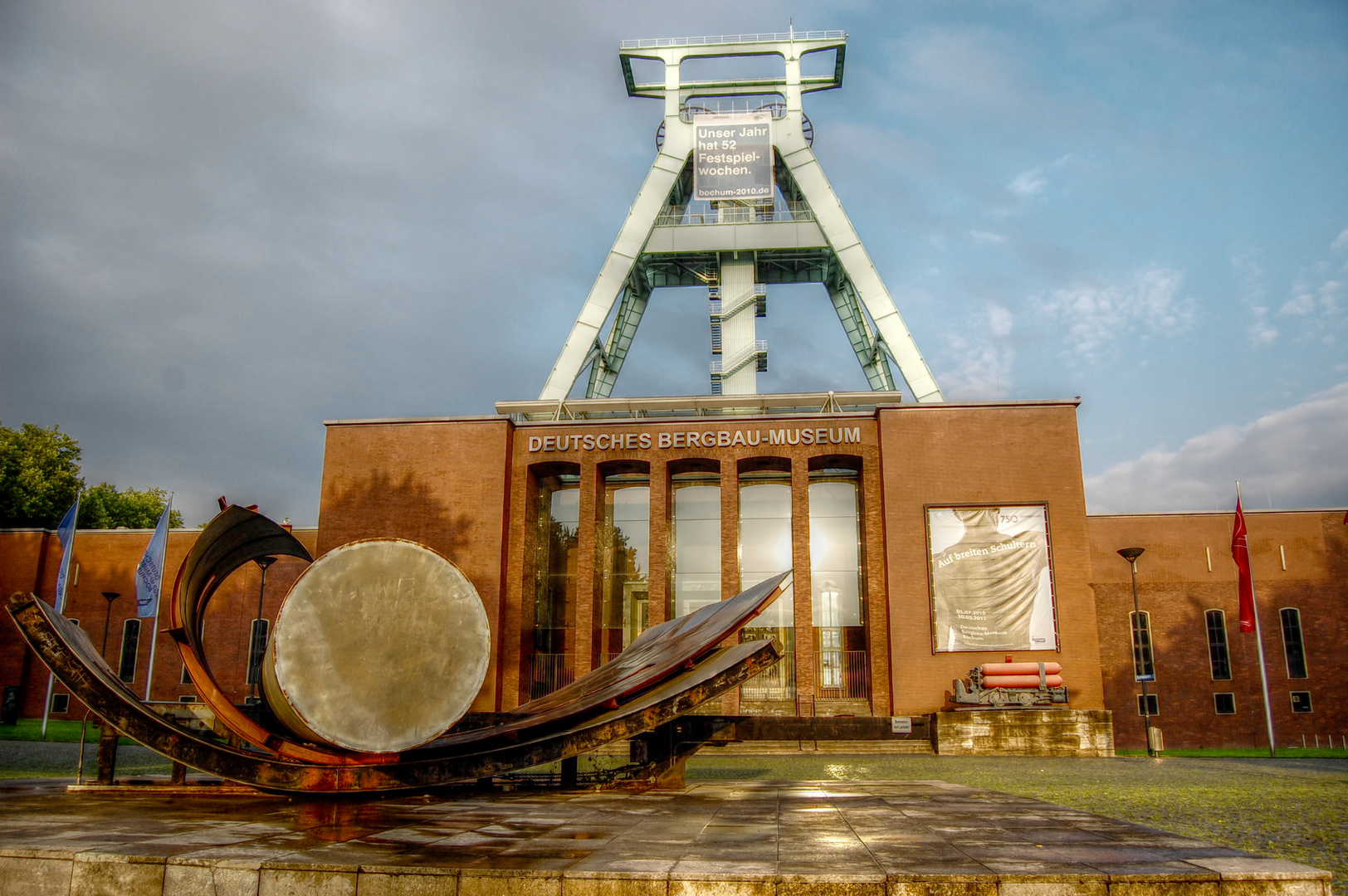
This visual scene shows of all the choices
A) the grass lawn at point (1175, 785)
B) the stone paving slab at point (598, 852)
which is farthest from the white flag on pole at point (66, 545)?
the stone paving slab at point (598, 852)

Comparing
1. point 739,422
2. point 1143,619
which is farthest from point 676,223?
point 1143,619

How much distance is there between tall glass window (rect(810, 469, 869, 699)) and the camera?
24609mm

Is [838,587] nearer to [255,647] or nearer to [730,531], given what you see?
[730,531]

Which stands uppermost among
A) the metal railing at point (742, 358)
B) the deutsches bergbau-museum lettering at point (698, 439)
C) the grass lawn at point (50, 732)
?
the metal railing at point (742, 358)

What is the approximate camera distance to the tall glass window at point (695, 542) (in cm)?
2633

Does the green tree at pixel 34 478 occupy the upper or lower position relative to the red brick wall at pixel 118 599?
upper

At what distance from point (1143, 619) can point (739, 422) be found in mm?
16232

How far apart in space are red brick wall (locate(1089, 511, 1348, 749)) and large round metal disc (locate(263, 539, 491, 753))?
27.5 metres

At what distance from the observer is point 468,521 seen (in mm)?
25500

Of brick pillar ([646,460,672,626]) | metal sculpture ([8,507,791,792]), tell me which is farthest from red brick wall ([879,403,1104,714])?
metal sculpture ([8,507,791,792])

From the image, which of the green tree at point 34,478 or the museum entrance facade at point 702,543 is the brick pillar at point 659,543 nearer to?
the museum entrance facade at point 702,543

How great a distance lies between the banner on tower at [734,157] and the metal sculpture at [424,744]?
94.2ft

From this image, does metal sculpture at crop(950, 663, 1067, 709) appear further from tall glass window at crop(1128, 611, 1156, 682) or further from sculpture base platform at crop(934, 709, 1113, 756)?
tall glass window at crop(1128, 611, 1156, 682)

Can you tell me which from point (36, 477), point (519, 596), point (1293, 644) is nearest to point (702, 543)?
point (519, 596)
